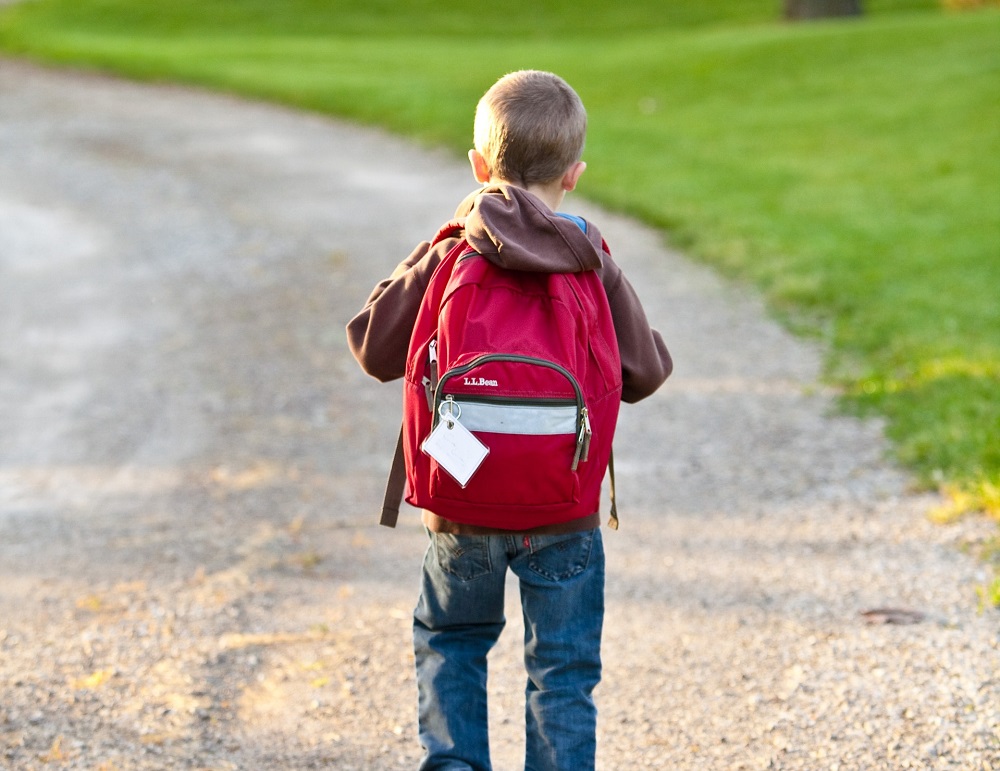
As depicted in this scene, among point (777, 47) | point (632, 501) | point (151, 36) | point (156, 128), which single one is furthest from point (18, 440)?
point (151, 36)

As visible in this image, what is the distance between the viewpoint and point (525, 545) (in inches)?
97.5

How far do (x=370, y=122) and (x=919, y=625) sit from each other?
34.6ft

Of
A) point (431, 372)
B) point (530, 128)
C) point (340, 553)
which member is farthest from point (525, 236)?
point (340, 553)

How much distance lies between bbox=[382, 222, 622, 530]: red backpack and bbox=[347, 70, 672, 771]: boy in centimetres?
7

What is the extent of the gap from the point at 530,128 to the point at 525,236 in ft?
0.75

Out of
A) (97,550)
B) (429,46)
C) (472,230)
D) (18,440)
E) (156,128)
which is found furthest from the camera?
(429,46)

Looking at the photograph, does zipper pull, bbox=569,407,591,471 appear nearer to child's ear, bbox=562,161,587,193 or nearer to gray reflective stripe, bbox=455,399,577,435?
gray reflective stripe, bbox=455,399,577,435

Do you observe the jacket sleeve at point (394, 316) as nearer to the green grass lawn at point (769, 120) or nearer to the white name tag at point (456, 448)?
the white name tag at point (456, 448)

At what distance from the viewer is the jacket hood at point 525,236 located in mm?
2291

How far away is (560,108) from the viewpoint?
238 cm

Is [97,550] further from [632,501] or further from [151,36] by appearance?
[151,36]

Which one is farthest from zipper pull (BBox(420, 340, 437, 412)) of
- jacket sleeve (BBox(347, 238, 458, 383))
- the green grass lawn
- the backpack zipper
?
the green grass lawn

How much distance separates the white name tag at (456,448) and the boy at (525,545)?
0.22 meters

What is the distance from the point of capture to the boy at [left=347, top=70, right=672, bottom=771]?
2373 mm
